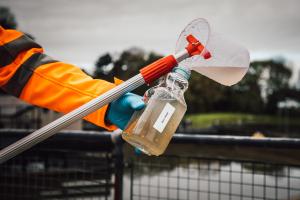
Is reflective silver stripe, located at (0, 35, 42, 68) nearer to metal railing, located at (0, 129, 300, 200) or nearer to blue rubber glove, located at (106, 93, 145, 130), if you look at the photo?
blue rubber glove, located at (106, 93, 145, 130)

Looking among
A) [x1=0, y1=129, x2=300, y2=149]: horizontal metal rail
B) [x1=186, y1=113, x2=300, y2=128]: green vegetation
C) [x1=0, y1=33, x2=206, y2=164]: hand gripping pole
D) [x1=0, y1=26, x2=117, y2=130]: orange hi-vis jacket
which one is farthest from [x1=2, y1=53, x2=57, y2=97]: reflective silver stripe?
[x1=186, y1=113, x2=300, y2=128]: green vegetation

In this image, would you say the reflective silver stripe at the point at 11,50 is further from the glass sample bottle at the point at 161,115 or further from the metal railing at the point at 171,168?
the metal railing at the point at 171,168

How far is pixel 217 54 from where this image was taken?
118cm

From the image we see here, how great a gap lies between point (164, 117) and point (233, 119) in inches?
1925

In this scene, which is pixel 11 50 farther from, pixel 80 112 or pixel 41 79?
pixel 80 112

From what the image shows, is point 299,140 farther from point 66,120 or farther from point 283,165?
point 66,120

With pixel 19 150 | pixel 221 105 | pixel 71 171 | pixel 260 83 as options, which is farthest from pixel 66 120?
pixel 260 83

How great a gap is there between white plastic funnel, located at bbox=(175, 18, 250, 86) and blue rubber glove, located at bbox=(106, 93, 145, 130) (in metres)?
0.22

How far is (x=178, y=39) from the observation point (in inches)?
47.5

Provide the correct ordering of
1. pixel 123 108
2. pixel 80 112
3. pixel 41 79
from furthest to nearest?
pixel 41 79 < pixel 123 108 < pixel 80 112

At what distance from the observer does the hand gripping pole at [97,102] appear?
1015 mm

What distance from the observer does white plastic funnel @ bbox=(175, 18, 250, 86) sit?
1155 mm

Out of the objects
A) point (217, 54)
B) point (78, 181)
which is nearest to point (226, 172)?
point (78, 181)

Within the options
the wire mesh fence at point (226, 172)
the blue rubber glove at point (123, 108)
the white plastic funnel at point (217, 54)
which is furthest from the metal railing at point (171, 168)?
the blue rubber glove at point (123, 108)
